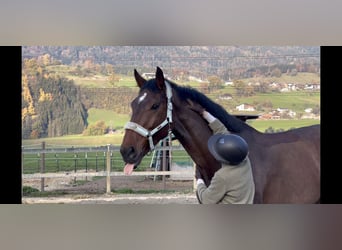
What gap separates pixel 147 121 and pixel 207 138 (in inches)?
15.6

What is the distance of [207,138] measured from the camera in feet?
13.5

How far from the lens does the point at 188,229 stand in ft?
13.8

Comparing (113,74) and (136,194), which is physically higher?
(113,74)

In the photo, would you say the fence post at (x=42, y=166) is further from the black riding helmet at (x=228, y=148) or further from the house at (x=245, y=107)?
the house at (x=245, y=107)

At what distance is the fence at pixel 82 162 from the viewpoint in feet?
13.6

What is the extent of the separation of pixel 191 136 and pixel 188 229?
0.61 meters

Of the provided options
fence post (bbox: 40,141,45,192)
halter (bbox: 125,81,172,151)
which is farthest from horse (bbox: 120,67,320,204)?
fence post (bbox: 40,141,45,192)

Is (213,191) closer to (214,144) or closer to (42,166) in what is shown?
(214,144)

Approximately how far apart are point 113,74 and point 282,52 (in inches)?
43.4

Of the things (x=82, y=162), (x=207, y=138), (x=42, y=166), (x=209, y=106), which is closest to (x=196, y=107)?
(x=209, y=106)

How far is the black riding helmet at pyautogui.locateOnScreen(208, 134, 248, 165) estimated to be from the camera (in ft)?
13.2
